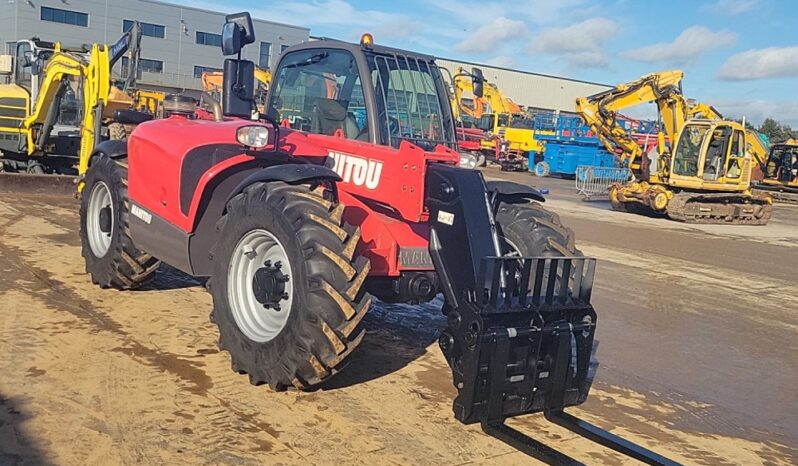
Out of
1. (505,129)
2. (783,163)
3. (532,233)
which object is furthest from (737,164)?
(505,129)

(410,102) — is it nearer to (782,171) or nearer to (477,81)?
(477,81)

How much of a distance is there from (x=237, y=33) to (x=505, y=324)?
2.68 m

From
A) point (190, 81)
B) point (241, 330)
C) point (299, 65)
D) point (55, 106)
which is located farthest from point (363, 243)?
point (190, 81)

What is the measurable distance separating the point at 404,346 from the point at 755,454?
247 centimetres

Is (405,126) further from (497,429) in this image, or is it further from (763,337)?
(763,337)

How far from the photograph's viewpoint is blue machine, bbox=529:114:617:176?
3234cm

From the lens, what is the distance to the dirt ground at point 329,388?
3773 millimetres

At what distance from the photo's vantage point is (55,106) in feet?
43.3

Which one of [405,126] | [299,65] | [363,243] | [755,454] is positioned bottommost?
[755,454]

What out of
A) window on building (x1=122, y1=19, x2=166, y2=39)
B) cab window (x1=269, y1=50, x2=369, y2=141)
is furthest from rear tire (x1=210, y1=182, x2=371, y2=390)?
window on building (x1=122, y1=19, x2=166, y2=39)

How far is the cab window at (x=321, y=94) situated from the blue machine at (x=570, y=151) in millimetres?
27520

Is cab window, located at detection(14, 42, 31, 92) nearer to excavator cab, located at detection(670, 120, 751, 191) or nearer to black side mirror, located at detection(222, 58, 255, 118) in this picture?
black side mirror, located at detection(222, 58, 255, 118)

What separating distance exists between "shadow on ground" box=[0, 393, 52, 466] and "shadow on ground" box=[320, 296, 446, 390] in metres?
1.60

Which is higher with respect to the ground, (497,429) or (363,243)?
(363,243)
